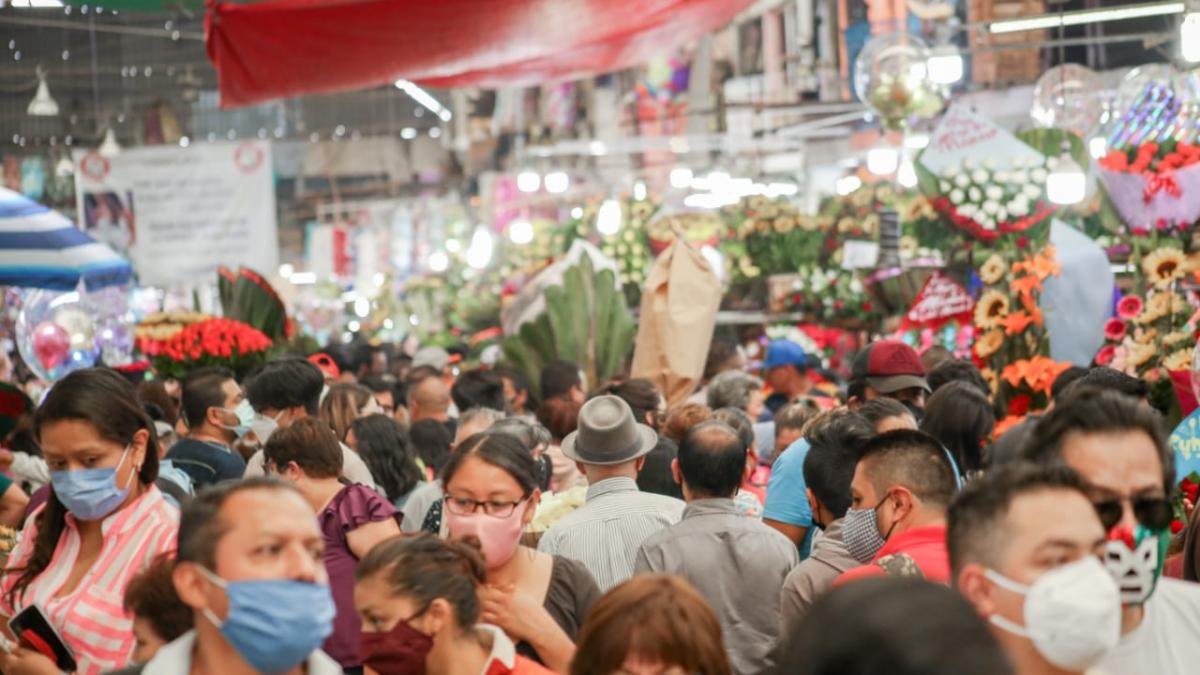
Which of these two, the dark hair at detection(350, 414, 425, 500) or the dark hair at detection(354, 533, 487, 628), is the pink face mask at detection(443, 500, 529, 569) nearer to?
the dark hair at detection(354, 533, 487, 628)

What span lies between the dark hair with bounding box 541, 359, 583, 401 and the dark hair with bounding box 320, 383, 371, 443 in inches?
85.3

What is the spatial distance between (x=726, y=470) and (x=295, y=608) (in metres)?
2.53

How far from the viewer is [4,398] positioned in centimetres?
779

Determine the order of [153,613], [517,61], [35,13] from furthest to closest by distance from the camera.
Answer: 1. [35,13]
2. [517,61]
3. [153,613]

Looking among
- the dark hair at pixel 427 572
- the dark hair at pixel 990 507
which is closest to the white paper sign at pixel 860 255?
the dark hair at pixel 427 572

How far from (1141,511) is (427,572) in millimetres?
1459

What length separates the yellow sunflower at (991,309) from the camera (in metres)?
9.32

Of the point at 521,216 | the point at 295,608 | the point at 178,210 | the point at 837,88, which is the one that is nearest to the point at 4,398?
the point at 295,608

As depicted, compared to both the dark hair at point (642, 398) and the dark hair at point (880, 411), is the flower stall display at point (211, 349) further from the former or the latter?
the dark hair at point (880, 411)

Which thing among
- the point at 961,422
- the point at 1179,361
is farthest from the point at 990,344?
the point at 961,422

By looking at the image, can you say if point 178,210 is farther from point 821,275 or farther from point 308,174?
point 308,174

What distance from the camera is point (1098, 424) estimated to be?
3441 mm

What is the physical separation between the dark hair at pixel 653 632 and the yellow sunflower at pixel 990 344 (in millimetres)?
6337

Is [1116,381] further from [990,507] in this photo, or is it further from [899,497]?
[990,507]
